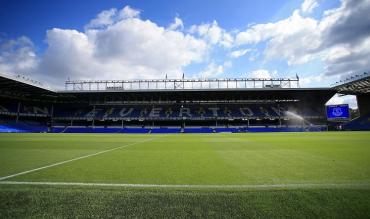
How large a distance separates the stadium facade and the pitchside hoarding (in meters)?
3.71

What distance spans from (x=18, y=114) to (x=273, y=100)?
64.6 meters

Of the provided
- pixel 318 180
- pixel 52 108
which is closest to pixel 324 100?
pixel 318 180

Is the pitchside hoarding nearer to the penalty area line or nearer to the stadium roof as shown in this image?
the stadium roof

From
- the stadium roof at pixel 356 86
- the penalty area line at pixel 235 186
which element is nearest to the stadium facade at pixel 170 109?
the stadium roof at pixel 356 86

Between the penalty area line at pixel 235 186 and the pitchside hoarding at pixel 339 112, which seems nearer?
the penalty area line at pixel 235 186

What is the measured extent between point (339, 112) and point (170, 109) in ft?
129

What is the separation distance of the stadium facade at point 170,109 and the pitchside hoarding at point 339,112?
3.71 metres

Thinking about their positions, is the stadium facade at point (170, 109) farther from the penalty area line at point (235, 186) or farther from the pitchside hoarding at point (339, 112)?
the penalty area line at point (235, 186)

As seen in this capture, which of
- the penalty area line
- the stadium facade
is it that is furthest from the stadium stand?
the penalty area line

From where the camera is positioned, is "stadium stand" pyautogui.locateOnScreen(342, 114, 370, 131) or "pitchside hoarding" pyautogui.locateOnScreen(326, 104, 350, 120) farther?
"stadium stand" pyautogui.locateOnScreen(342, 114, 370, 131)

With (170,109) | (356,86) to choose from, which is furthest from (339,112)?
(170,109)

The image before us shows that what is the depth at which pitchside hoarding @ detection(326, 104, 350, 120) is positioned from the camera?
1790 inches

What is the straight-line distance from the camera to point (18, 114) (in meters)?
52.1

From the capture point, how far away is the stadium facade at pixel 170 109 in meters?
50.6
